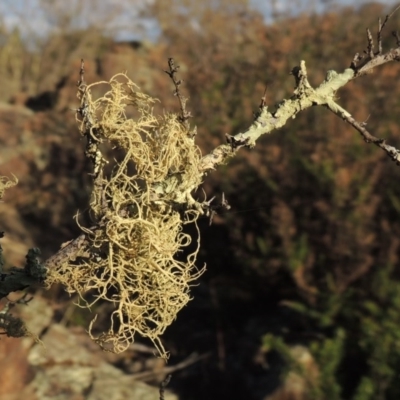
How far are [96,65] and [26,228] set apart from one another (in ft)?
9.56

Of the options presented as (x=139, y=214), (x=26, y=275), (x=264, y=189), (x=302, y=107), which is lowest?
(x=26, y=275)

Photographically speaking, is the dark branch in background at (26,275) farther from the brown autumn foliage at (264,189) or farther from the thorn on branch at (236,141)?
the brown autumn foliage at (264,189)

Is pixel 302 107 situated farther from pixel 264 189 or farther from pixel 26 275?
pixel 264 189

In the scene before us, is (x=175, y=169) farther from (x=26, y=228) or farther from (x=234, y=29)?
(x=234, y=29)

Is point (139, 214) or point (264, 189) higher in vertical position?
point (264, 189)

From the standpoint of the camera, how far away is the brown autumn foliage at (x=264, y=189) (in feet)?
13.5

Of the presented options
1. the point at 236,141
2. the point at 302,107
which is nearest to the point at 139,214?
the point at 236,141

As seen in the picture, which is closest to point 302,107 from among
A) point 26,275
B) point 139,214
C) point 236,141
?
point 236,141

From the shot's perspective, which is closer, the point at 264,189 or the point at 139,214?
the point at 139,214

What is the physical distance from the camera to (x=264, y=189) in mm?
4523

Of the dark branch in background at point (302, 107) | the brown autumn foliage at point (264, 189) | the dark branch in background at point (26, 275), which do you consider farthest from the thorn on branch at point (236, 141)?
the brown autumn foliage at point (264, 189)

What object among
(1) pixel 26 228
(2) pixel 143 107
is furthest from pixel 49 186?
(2) pixel 143 107

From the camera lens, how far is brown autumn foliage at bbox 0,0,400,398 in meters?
4.11

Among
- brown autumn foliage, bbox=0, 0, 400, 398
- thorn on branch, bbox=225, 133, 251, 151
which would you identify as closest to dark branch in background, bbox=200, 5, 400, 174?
thorn on branch, bbox=225, 133, 251, 151
